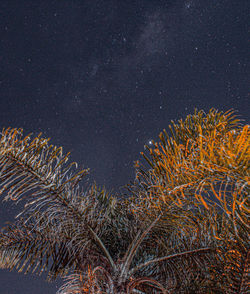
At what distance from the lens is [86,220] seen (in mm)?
3117

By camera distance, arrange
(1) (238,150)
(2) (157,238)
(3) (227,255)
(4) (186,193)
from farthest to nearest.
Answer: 1. (2) (157,238)
2. (4) (186,193)
3. (3) (227,255)
4. (1) (238,150)

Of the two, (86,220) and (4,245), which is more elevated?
(86,220)

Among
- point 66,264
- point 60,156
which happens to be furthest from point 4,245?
point 60,156

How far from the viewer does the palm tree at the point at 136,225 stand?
2418 mm

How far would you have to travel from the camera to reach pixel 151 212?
2867 mm

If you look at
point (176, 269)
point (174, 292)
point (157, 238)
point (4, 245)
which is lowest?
point (4, 245)

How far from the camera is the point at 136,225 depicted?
10.8 ft

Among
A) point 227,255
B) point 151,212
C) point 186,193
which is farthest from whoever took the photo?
point 151,212

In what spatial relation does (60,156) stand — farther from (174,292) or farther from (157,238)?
(174,292)

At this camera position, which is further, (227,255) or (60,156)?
(60,156)

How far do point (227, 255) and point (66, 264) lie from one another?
7.31ft

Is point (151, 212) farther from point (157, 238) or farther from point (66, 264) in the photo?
point (66, 264)

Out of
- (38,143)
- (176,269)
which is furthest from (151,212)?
(38,143)

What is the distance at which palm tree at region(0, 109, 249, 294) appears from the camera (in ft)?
7.93
